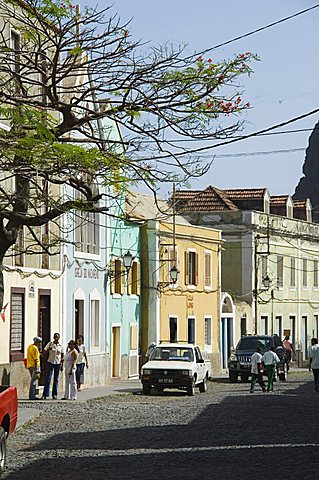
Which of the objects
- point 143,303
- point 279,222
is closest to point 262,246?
point 279,222

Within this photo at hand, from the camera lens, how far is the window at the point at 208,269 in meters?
52.4

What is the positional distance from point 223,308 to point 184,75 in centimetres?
3833

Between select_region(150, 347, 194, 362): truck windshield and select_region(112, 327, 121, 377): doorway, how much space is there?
740 centimetres

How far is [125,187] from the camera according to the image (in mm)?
18172

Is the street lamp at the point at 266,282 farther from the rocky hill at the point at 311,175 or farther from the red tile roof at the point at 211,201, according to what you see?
the rocky hill at the point at 311,175

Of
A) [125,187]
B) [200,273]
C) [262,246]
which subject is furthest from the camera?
[262,246]

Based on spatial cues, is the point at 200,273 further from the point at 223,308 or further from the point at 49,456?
the point at 49,456

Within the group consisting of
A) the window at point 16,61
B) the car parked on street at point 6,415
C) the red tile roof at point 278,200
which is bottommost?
the car parked on street at point 6,415

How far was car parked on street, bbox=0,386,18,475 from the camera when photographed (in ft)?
46.8

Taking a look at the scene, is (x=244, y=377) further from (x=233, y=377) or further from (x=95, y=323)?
(x=95, y=323)

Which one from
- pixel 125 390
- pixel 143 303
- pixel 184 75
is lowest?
pixel 125 390

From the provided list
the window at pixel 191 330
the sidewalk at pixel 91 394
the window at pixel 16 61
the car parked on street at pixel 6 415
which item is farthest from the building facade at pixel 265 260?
the car parked on street at pixel 6 415

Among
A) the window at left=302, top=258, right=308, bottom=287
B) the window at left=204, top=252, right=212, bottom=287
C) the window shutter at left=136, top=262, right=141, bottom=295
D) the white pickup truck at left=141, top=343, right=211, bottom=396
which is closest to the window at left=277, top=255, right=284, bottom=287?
the window at left=302, top=258, right=308, bottom=287

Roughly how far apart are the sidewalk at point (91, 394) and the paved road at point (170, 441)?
1.01 ft
